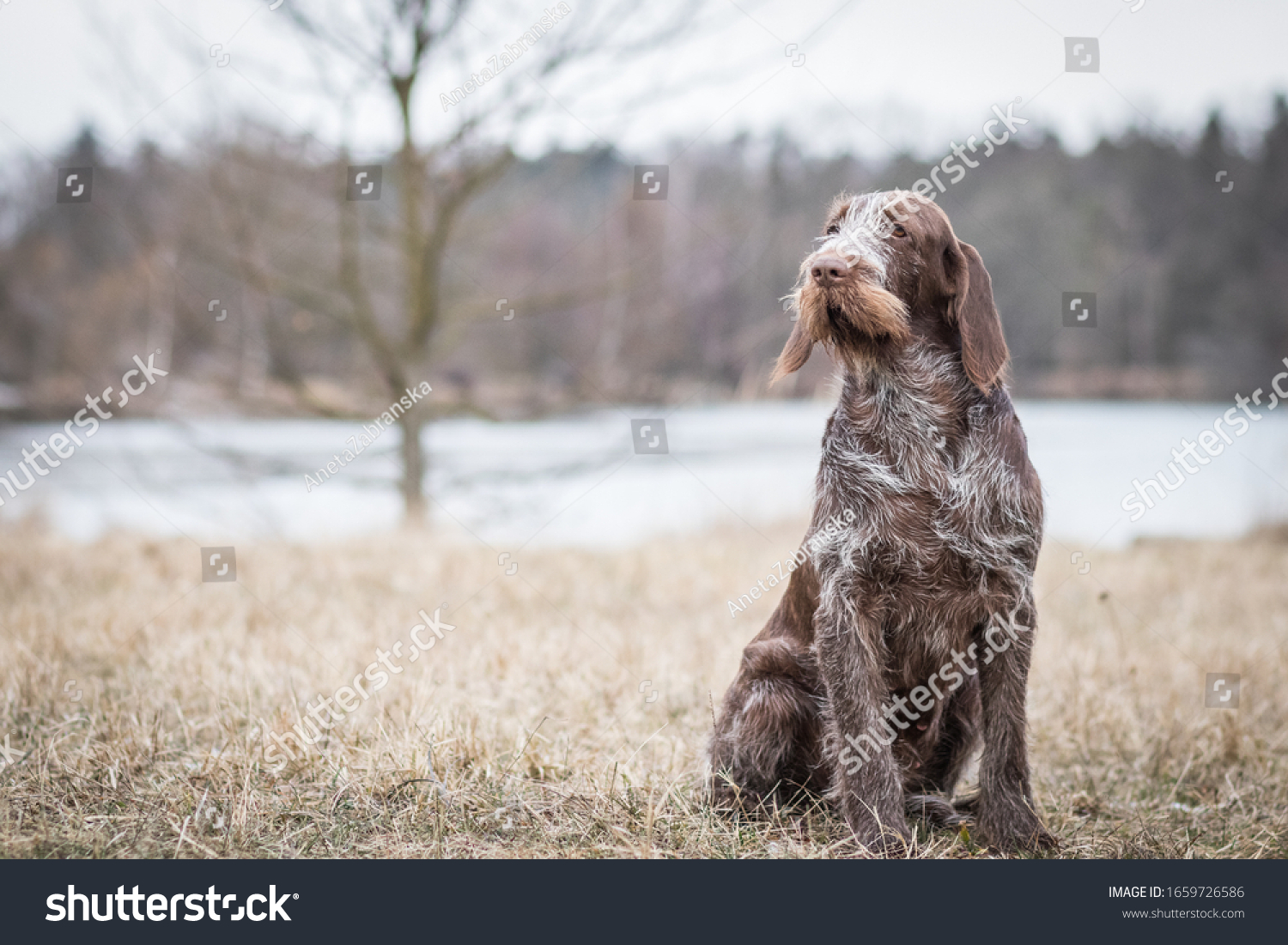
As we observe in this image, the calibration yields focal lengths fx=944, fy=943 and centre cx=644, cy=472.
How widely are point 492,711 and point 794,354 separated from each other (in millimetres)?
2121

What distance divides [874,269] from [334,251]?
11.4 meters

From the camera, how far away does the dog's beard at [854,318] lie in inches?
105

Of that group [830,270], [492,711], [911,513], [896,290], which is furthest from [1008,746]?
[492,711]

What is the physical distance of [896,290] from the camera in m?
2.82

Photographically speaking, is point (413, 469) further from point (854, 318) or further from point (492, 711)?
point (854, 318)

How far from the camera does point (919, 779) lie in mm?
3254

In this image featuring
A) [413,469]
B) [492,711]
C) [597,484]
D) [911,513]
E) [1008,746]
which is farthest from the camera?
[413,469]

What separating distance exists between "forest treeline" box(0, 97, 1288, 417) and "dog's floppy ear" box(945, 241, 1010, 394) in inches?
277

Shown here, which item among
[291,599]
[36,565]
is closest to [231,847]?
[291,599]

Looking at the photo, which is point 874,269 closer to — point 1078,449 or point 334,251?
point 334,251

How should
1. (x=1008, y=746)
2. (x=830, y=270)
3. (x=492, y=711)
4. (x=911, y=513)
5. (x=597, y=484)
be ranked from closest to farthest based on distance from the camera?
(x=830, y=270) → (x=911, y=513) → (x=1008, y=746) → (x=492, y=711) → (x=597, y=484)

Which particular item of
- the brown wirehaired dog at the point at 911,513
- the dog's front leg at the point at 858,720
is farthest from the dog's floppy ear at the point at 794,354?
the dog's front leg at the point at 858,720

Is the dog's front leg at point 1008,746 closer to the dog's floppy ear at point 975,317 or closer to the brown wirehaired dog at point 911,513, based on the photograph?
the brown wirehaired dog at point 911,513
